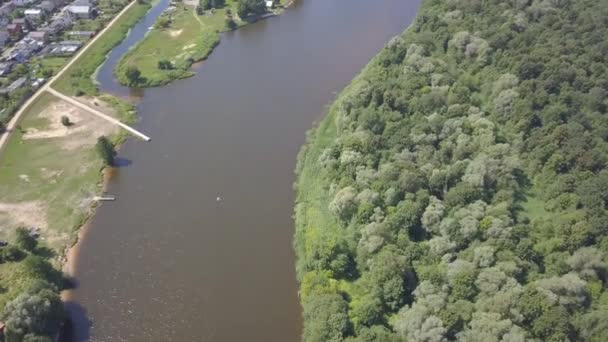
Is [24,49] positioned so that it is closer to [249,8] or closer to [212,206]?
[249,8]

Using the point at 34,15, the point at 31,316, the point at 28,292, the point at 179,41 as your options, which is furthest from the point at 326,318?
the point at 34,15

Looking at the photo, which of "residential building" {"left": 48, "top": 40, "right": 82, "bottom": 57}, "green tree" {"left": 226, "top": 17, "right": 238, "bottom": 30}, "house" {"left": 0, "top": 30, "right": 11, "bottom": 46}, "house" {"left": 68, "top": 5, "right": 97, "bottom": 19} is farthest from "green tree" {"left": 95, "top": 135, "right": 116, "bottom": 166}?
"house" {"left": 68, "top": 5, "right": 97, "bottom": 19}

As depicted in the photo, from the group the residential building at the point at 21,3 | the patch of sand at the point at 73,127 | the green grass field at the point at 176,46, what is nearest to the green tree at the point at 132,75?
the green grass field at the point at 176,46

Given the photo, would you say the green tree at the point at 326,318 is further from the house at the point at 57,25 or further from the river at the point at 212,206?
the house at the point at 57,25

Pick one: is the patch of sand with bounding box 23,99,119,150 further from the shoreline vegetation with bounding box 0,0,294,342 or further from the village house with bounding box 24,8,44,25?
the village house with bounding box 24,8,44,25

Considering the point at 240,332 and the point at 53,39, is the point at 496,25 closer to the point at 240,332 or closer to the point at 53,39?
the point at 240,332

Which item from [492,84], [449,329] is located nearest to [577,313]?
[449,329]
